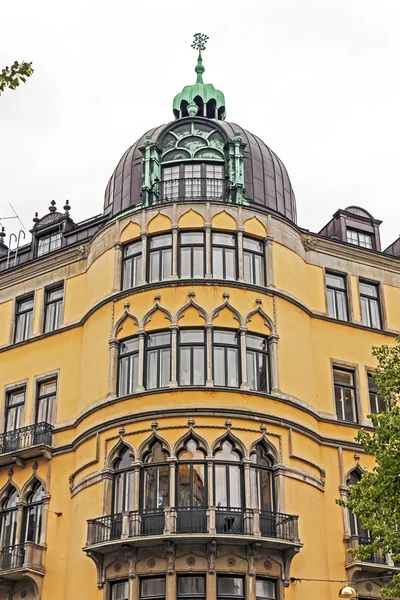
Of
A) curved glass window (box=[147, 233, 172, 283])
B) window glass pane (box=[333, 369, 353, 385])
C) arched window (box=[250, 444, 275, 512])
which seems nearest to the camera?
arched window (box=[250, 444, 275, 512])

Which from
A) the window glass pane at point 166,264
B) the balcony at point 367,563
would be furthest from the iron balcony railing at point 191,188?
the balcony at point 367,563

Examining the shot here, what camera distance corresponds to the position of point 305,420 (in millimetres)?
35625

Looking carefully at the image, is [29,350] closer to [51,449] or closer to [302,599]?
[51,449]

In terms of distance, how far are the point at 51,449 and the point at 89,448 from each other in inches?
107

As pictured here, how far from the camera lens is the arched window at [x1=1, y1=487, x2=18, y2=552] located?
37156 mm

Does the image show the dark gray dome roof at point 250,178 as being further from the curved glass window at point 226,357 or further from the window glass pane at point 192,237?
the curved glass window at point 226,357

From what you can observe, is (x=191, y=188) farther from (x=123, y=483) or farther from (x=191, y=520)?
(x=191, y=520)

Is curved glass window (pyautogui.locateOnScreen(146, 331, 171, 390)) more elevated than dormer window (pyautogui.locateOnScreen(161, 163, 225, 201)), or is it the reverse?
dormer window (pyautogui.locateOnScreen(161, 163, 225, 201))

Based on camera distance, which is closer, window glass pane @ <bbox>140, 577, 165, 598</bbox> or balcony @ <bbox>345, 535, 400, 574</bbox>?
window glass pane @ <bbox>140, 577, 165, 598</bbox>

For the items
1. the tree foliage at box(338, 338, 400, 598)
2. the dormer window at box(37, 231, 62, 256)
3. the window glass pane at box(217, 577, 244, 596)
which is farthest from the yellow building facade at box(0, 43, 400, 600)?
the tree foliage at box(338, 338, 400, 598)

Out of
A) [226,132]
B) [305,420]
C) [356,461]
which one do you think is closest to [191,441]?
[305,420]

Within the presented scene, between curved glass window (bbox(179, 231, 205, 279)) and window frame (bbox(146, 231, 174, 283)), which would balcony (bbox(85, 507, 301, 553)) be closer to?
window frame (bbox(146, 231, 174, 283))

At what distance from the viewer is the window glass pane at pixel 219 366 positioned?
34.0m

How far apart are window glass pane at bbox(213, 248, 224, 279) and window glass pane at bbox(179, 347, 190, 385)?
3303 millimetres
